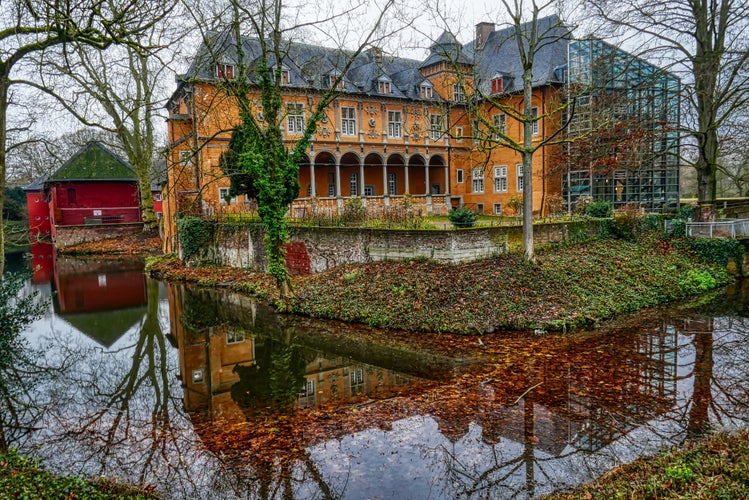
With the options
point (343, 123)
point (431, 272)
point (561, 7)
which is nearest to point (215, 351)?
point (431, 272)

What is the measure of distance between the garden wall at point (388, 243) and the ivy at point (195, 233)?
2181 mm

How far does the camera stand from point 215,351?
1164cm

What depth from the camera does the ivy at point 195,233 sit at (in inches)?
869

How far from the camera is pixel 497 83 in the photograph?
29.0 meters

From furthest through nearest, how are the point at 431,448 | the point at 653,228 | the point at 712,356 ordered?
the point at 653,228, the point at 712,356, the point at 431,448

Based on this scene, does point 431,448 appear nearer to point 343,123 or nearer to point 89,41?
point 89,41

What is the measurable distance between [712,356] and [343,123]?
936 inches

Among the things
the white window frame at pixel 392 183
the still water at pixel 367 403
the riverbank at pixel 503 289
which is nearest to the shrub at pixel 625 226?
the riverbank at pixel 503 289

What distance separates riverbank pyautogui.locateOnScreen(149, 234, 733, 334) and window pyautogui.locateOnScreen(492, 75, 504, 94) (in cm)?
1455

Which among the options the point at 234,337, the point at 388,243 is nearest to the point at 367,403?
the point at 234,337

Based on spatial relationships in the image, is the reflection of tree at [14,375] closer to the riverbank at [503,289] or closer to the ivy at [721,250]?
the riverbank at [503,289]

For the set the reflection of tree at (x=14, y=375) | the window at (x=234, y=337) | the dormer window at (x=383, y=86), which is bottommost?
the window at (x=234, y=337)

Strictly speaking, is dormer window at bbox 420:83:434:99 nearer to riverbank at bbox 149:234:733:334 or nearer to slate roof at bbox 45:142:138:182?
riverbank at bbox 149:234:733:334

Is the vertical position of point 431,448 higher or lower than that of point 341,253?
lower
